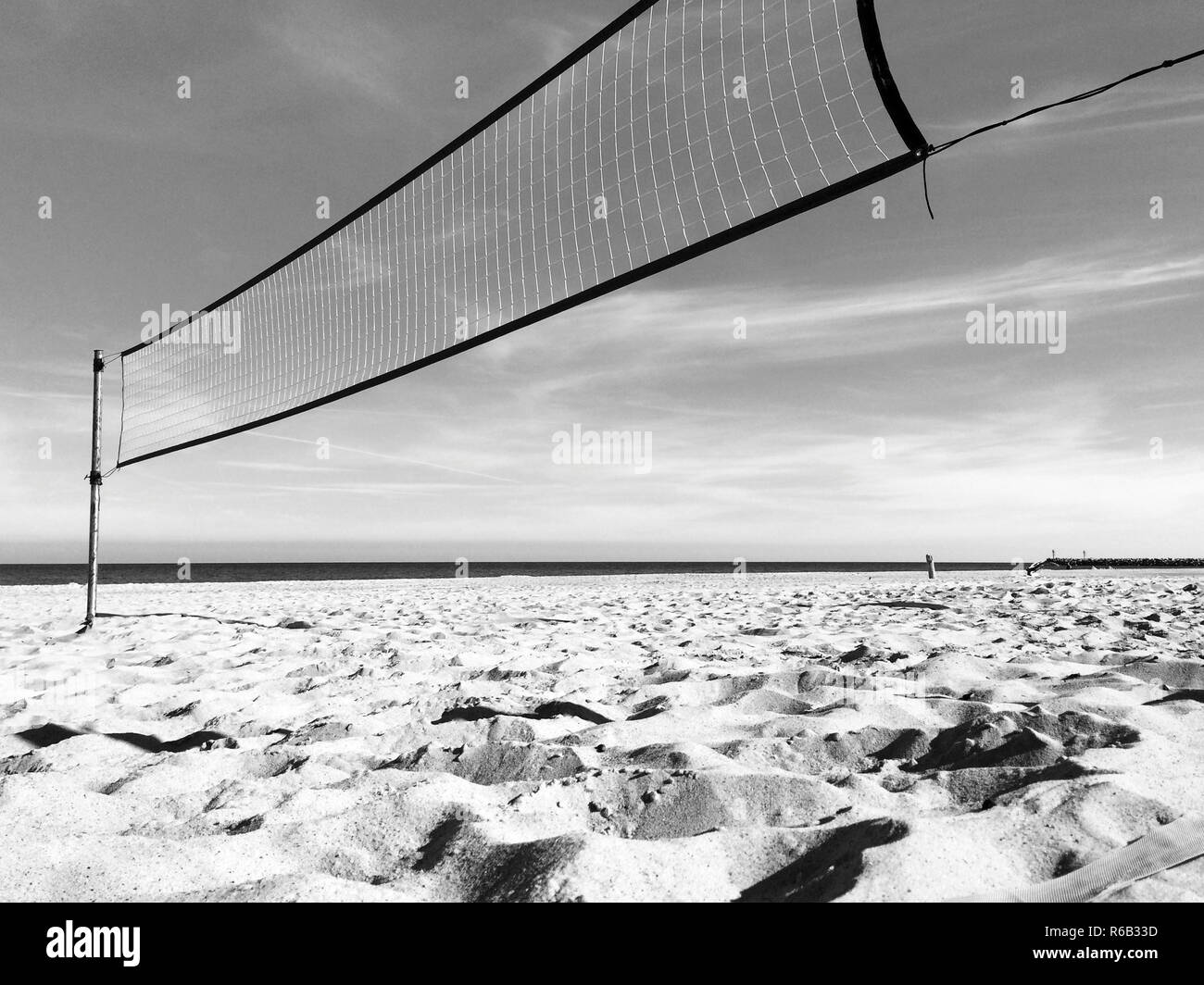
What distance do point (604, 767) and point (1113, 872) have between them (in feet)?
4.17

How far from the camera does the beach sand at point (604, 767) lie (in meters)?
1.47

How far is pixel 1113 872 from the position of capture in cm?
Result: 125

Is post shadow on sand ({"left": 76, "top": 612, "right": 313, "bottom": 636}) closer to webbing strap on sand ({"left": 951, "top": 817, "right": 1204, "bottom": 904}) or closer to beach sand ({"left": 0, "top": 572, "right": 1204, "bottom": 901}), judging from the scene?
beach sand ({"left": 0, "top": 572, "right": 1204, "bottom": 901})

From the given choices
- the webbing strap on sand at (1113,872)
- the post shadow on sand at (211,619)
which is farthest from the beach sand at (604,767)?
the post shadow on sand at (211,619)

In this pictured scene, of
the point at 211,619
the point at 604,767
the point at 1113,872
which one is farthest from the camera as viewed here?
the point at 211,619

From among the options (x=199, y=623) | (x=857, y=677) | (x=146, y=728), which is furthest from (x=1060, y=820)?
(x=199, y=623)

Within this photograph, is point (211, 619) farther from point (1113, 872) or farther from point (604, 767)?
point (1113, 872)

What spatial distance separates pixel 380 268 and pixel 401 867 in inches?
176

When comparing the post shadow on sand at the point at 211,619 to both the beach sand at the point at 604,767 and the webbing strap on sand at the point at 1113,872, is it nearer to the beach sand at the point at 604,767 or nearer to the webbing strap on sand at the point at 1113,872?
the beach sand at the point at 604,767

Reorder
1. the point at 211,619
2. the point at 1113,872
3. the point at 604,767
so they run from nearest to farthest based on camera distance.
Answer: the point at 1113,872 → the point at 604,767 → the point at 211,619

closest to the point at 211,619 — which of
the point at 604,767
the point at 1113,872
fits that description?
the point at 604,767

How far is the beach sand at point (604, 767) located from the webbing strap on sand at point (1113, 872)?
0.04 metres

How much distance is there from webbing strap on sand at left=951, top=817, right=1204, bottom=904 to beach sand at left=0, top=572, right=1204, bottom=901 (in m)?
0.04

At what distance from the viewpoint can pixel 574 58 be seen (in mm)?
3109
